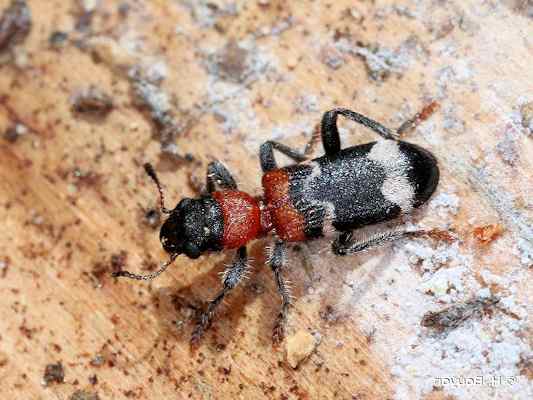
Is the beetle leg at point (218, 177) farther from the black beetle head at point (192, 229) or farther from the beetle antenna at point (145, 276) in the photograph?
the beetle antenna at point (145, 276)

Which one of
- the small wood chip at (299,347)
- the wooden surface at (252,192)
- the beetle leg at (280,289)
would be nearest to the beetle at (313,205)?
the beetle leg at (280,289)

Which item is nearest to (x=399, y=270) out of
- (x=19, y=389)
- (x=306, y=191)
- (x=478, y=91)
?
(x=306, y=191)

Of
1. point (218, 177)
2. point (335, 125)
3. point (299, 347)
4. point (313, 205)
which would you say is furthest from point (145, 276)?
point (335, 125)

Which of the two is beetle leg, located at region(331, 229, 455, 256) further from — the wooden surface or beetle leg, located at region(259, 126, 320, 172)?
beetle leg, located at region(259, 126, 320, 172)

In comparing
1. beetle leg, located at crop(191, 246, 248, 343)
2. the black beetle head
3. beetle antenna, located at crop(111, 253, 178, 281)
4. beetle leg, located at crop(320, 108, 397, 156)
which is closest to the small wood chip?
beetle leg, located at crop(191, 246, 248, 343)

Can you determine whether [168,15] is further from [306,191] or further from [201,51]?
[306,191]
